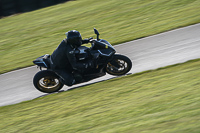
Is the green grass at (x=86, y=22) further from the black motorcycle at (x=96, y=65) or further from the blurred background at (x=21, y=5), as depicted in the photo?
the black motorcycle at (x=96, y=65)

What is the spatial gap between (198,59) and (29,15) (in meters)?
11.9

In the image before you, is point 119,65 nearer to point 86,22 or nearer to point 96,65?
point 96,65

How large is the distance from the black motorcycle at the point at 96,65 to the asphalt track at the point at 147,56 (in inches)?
13.5

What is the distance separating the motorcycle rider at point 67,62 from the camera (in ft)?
24.6

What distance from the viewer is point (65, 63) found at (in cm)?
790

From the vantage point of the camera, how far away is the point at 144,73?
8.20 meters

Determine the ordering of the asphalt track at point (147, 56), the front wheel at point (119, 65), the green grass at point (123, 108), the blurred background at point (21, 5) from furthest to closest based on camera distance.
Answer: the blurred background at point (21, 5) < the asphalt track at point (147, 56) < the front wheel at point (119, 65) < the green grass at point (123, 108)

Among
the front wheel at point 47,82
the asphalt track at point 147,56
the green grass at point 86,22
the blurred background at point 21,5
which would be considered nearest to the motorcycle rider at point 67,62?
the front wheel at point 47,82

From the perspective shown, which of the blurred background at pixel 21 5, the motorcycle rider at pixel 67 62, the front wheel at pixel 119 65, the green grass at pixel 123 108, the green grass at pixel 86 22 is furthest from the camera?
the blurred background at pixel 21 5

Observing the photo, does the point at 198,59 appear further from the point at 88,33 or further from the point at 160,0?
the point at 160,0

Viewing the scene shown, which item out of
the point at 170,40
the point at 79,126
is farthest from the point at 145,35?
the point at 79,126

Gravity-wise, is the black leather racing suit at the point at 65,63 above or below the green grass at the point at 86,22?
below

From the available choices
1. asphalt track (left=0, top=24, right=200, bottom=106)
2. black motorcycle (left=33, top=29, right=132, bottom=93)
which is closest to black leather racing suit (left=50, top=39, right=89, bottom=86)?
black motorcycle (left=33, top=29, right=132, bottom=93)

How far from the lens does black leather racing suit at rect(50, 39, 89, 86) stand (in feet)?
24.9
